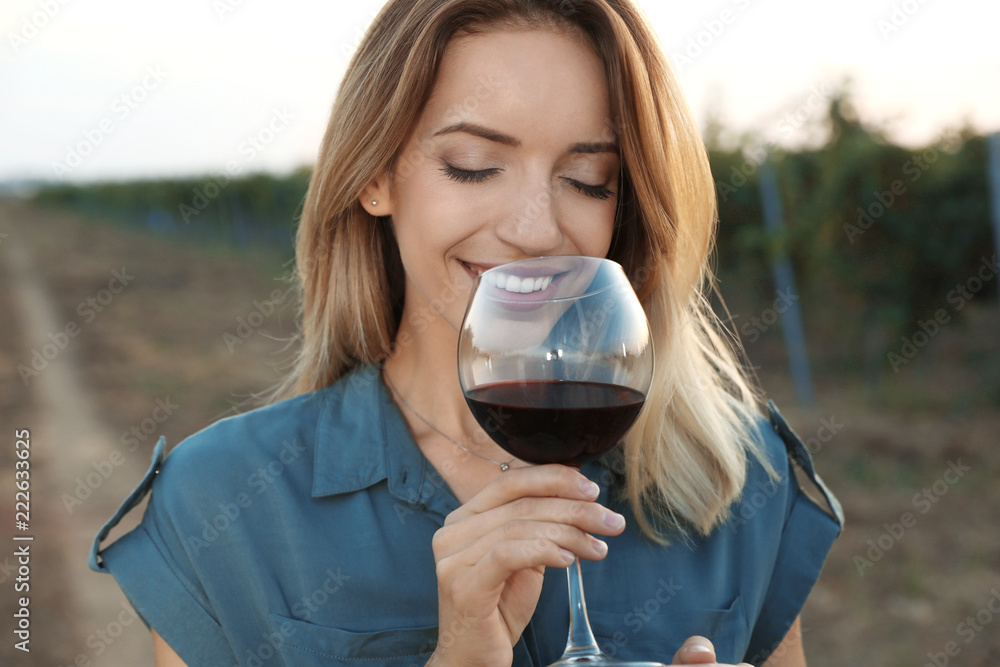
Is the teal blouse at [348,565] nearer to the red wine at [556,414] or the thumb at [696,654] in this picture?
the thumb at [696,654]

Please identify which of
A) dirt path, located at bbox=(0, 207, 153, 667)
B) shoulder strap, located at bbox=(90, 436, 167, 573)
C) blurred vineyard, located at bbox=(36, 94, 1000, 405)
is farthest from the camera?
blurred vineyard, located at bbox=(36, 94, 1000, 405)

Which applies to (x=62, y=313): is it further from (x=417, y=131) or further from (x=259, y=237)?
(x=417, y=131)

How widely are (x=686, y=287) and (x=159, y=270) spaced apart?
26.6 m

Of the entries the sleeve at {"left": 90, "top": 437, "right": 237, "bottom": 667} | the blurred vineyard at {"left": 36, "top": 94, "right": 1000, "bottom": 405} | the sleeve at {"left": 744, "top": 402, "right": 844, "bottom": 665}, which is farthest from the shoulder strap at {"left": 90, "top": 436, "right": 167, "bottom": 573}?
the blurred vineyard at {"left": 36, "top": 94, "right": 1000, "bottom": 405}

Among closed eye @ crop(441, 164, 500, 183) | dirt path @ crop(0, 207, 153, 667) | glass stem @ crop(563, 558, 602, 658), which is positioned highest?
closed eye @ crop(441, 164, 500, 183)

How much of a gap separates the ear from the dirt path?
13.4ft

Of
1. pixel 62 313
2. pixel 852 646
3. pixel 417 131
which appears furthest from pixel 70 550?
pixel 62 313

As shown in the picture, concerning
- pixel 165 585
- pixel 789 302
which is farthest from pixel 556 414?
pixel 789 302

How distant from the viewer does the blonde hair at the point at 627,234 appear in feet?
6.56

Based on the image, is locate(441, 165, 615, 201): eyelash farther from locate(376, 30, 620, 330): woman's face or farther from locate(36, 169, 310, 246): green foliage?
locate(36, 169, 310, 246): green foliage

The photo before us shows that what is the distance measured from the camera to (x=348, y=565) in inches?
78.0

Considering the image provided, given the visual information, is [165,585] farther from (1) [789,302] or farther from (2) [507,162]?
(1) [789,302]

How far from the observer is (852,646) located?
5086mm

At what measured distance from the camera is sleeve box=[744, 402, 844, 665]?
7.19 ft
